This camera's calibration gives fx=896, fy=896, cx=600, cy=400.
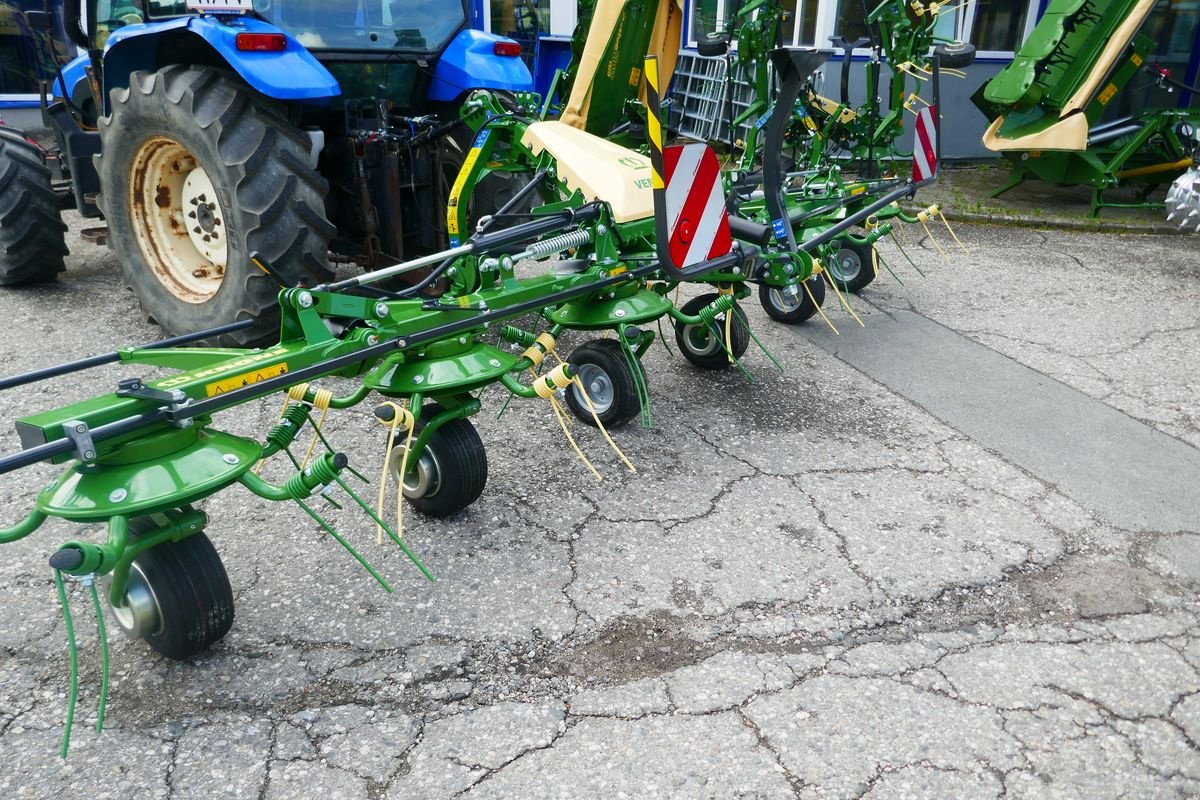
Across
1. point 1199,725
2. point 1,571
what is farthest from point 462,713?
point 1199,725

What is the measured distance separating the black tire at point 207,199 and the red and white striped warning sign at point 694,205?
1538 mm

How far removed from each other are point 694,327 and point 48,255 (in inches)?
154

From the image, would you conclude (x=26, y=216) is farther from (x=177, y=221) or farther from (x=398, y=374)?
(x=398, y=374)

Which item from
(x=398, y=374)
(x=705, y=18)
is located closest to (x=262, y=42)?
(x=398, y=374)

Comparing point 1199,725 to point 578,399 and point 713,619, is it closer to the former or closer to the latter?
point 713,619

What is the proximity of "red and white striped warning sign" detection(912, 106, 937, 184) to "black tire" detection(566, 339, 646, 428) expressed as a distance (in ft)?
8.52

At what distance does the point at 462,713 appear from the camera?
88.5 inches

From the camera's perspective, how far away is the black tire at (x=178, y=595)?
2.24 meters

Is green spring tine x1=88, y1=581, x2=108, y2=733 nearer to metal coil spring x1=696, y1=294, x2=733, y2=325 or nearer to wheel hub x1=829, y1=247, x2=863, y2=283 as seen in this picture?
metal coil spring x1=696, y1=294, x2=733, y2=325

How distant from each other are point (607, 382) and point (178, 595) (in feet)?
6.37

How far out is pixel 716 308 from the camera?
12.6 feet

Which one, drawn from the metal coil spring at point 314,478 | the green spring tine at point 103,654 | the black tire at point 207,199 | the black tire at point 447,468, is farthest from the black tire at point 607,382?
the green spring tine at point 103,654

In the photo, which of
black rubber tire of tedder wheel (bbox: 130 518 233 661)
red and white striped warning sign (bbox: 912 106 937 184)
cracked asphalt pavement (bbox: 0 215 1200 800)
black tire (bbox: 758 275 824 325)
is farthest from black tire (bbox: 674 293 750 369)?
black rubber tire of tedder wheel (bbox: 130 518 233 661)

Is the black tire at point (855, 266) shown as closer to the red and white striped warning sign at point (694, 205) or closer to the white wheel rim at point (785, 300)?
the white wheel rim at point (785, 300)
